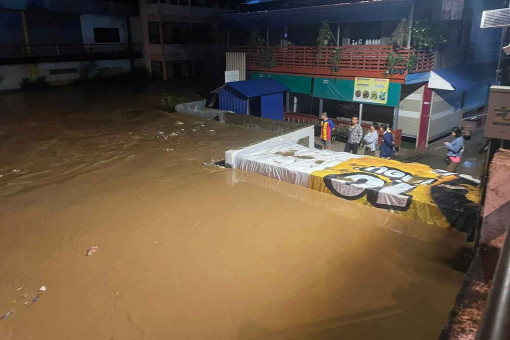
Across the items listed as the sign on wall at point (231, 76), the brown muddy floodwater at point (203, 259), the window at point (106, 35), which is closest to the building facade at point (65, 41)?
the window at point (106, 35)

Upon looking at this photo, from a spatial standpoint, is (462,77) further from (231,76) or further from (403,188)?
(231,76)

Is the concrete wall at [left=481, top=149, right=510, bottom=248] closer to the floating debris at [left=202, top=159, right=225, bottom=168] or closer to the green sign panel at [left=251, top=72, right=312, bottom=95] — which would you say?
the floating debris at [left=202, top=159, right=225, bottom=168]

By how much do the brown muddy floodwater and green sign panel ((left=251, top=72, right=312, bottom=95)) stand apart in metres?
9.28

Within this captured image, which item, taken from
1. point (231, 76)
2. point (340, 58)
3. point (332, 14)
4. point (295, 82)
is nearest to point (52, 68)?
point (231, 76)

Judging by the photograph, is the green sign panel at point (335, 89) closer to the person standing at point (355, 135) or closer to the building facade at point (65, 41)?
the person standing at point (355, 135)

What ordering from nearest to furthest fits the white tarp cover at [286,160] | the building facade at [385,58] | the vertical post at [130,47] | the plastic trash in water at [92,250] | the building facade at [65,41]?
the plastic trash in water at [92,250] → the white tarp cover at [286,160] → the building facade at [385,58] → the building facade at [65,41] → the vertical post at [130,47]

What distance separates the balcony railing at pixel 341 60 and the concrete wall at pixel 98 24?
17912 mm

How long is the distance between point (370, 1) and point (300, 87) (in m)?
5.43

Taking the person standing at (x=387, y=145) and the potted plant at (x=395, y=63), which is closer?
the person standing at (x=387, y=145)

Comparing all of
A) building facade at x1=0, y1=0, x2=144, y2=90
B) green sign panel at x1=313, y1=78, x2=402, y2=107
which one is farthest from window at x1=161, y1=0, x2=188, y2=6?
green sign panel at x1=313, y1=78, x2=402, y2=107

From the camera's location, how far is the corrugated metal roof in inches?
712

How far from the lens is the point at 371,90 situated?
16422 millimetres

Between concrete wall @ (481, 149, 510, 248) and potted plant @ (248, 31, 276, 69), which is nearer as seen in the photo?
concrete wall @ (481, 149, 510, 248)

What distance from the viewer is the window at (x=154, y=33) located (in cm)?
3203
